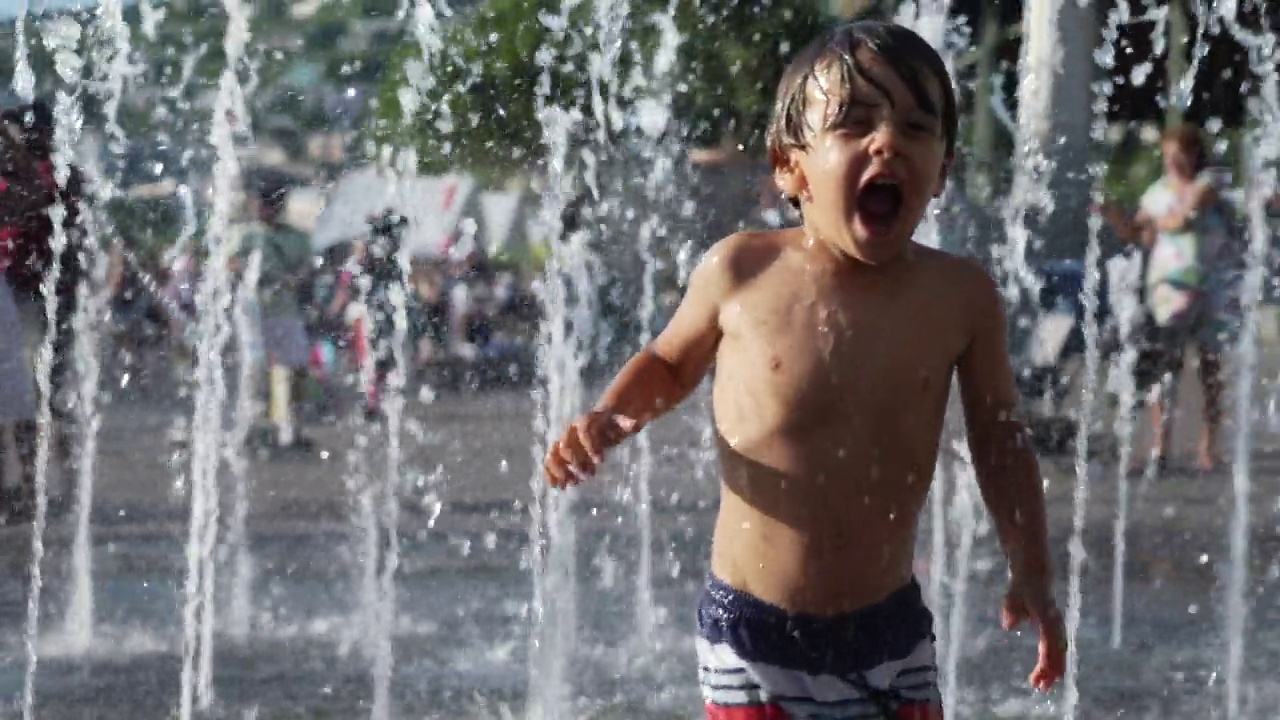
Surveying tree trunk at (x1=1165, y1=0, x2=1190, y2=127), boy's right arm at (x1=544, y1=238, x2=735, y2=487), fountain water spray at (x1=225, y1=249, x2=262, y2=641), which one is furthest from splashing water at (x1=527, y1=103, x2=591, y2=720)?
tree trunk at (x1=1165, y1=0, x2=1190, y2=127)

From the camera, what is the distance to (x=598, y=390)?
31.3 ft

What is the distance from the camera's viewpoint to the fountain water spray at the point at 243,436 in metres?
5.11

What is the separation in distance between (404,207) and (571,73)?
332cm

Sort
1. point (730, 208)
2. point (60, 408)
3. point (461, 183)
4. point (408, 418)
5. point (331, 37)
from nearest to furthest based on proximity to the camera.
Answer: point (60, 408)
point (408, 418)
point (730, 208)
point (461, 183)
point (331, 37)

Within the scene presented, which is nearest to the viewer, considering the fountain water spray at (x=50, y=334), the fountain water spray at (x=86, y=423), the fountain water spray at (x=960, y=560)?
the fountain water spray at (x=960, y=560)

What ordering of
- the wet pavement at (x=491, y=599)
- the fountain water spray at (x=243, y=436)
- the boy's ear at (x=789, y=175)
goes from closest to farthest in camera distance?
the boy's ear at (x=789, y=175) → the wet pavement at (x=491, y=599) → the fountain water spray at (x=243, y=436)

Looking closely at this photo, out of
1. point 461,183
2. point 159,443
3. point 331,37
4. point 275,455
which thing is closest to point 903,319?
point 275,455

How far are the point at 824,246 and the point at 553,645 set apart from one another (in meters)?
2.37

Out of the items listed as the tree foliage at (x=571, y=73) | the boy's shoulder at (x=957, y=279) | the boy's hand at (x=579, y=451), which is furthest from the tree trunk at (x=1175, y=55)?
the boy's hand at (x=579, y=451)

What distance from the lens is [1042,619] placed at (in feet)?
7.06

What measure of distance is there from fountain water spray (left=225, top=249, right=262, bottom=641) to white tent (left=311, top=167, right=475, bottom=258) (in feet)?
7.50

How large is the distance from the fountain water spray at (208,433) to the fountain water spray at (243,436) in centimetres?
6

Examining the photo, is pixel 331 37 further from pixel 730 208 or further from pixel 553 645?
pixel 553 645

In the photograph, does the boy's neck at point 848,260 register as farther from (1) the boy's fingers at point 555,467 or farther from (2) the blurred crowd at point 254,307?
(2) the blurred crowd at point 254,307
